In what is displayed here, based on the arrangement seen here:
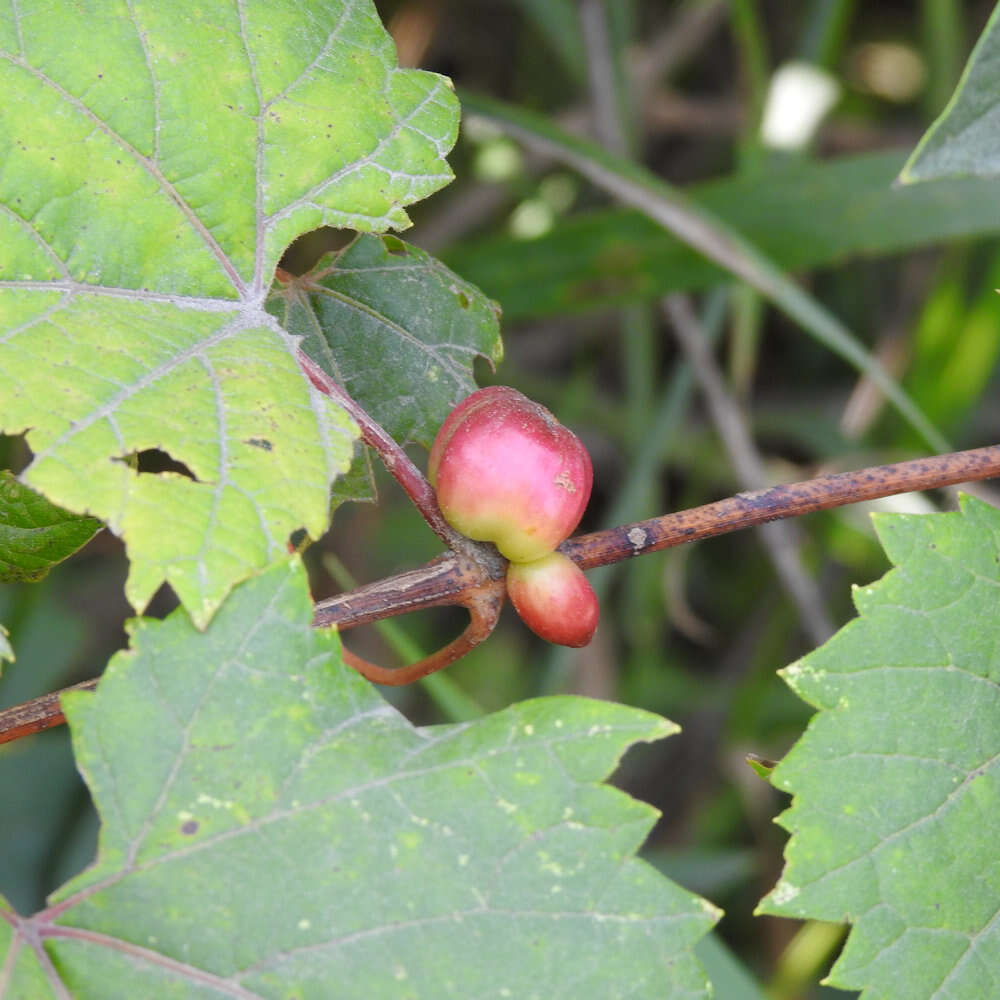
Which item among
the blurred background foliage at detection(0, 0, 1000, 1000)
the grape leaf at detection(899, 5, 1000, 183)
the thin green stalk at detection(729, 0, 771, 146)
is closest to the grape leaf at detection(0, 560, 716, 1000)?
the grape leaf at detection(899, 5, 1000, 183)

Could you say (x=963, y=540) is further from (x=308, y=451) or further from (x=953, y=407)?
(x=953, y=407)

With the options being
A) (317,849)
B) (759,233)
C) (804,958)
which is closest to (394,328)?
(317,849)

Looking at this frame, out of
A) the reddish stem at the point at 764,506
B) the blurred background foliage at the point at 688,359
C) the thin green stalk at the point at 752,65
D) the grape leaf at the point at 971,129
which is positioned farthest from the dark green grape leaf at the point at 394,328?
the thin green stalk at the point at 752,65

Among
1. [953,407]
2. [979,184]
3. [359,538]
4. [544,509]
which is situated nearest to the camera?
[544,509]

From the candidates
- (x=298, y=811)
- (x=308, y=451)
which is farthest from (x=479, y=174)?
(x=298, y=811)

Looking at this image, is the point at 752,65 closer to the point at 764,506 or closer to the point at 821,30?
the point at 821,30
